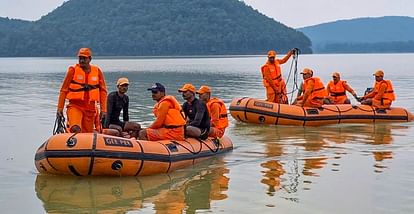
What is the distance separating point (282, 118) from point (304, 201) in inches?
264

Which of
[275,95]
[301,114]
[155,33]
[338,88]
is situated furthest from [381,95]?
[155,33]

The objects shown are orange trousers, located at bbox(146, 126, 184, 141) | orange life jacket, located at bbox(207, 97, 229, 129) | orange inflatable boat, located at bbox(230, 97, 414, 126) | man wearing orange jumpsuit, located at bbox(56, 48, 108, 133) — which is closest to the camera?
man wearing orange jumpsuit, located at bbox(56, 48, 108, 133)

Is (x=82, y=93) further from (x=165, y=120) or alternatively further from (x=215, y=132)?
(x=215, y=132)

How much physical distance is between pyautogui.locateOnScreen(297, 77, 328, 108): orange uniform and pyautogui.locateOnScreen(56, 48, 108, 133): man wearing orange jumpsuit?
5.87 metres

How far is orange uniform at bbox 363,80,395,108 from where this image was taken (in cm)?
1430

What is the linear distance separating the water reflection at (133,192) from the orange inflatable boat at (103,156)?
0.13 meters

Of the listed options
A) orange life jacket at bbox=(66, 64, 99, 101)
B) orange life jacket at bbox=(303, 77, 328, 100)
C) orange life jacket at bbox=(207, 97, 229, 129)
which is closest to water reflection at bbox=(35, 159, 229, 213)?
orange life jacket at bbox=(66, 64, 99, 101)

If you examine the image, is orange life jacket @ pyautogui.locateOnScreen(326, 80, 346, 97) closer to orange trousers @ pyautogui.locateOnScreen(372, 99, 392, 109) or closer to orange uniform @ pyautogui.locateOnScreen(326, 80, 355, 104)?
orange uniform @ pyautogui.locateOnScreen(326, 80, 355, 104)

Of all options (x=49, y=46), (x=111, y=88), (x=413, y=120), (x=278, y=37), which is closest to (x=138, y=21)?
(x=49, y=46)

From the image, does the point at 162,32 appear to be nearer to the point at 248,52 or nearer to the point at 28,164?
the point at 248,52

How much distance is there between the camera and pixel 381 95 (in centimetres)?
1466

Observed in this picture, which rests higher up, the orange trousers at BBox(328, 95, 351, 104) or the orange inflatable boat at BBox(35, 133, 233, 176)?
the orange trousers at BBox(328, 95, 351, 104)

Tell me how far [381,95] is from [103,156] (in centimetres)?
852

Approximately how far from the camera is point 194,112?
9555 millimetres
